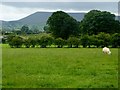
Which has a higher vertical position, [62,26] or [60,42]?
[62,26]

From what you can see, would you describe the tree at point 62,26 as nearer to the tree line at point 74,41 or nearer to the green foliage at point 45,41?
the tree line at point 74,41

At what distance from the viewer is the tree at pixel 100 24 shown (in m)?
100

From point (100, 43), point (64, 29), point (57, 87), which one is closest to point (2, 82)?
point (57, 87)

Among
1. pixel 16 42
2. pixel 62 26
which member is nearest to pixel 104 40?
pixel 16 42

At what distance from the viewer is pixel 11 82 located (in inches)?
579

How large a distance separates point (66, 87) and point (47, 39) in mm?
67526

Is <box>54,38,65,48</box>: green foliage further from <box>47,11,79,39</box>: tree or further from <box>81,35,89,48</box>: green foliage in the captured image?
<box>47,11,79,39</box>: tree

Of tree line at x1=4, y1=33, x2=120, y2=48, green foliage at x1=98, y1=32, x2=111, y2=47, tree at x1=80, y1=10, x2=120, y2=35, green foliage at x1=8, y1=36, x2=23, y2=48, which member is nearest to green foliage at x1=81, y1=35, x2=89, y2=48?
tree line at x1=4, y1=33, x2=120, y2=48

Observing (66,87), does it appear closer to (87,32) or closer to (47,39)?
(47,39)

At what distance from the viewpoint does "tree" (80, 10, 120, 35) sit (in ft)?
330

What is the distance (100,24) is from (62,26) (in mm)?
11762

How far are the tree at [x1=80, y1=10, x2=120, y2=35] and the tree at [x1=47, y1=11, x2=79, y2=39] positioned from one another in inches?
131

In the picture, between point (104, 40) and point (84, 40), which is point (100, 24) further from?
point (84, 40)

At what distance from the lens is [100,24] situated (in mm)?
100750
